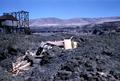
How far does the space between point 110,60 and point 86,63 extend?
6.02 ft

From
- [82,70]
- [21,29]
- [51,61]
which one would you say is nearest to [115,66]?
[82,70]

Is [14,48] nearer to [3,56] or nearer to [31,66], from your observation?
[3,56]

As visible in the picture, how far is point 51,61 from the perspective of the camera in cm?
1661

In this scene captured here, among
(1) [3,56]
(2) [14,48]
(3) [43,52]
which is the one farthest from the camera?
(2) [14,48]

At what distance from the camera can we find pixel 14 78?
14.7 meters

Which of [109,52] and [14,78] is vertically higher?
[109,52]

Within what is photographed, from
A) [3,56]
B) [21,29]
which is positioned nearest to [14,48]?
[3,56]

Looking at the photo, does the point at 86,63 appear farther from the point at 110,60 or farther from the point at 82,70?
the point at 110,60

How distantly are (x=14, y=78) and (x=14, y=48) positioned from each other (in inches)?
294

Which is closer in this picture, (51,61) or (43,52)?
(51,61)

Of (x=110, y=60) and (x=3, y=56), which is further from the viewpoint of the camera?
(x=3, y=56)

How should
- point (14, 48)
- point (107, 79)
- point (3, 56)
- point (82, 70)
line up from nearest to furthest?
point (107, 79)
point (82, 70)
point (3, 56)
point (14, 48)

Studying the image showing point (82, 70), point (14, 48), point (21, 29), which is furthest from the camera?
point (21, 29)

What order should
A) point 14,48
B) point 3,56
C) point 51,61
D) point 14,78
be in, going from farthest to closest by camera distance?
1. point 14,48
2. point 3,56
3. point 51,61
4. point 14,78
